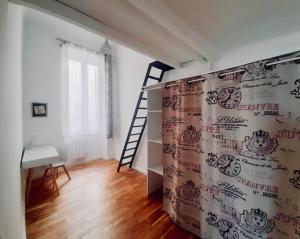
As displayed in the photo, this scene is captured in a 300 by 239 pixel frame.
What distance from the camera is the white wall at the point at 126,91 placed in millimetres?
3229

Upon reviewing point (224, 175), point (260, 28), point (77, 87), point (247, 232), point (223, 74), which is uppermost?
point (260, 28)

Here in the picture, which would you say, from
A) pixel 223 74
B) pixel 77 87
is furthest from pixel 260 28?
pixel 77 87

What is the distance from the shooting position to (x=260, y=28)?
1.48 m

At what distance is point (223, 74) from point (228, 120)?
42 centimetres

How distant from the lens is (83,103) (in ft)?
12.0

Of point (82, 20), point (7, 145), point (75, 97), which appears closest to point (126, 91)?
point (75, 97)

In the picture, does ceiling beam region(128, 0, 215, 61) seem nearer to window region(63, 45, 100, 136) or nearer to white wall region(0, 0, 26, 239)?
white wall region(0, 0, 26, 239)

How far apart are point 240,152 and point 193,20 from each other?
1246mm

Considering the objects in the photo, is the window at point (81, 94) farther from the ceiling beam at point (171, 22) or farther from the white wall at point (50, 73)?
the ceiling beam at point (171, 22)

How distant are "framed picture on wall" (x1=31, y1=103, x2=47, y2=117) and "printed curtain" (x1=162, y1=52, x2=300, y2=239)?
276cm

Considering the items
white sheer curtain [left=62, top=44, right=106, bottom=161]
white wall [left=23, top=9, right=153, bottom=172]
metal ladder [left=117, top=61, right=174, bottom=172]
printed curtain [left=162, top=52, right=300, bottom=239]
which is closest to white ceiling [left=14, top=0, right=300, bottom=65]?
printed curtain [left=162, top=52, right=300, bottom=239]

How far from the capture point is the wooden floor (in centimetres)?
163

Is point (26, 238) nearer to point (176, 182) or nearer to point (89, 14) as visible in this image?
point (176, 182)

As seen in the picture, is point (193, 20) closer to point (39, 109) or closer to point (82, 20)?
point (82, 20)
